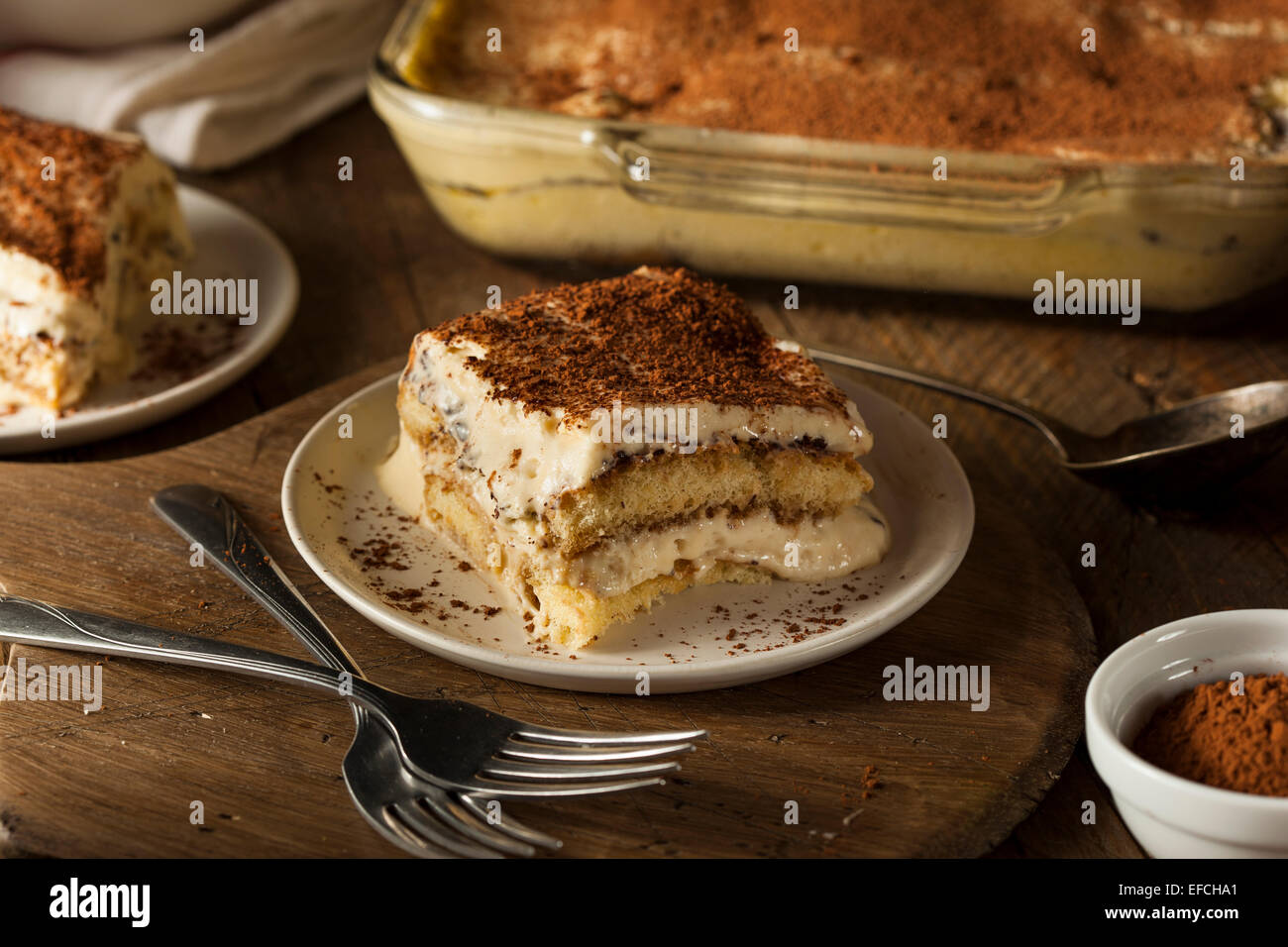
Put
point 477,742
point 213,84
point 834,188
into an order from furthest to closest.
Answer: point 213,84
point 834,188
point 477,742

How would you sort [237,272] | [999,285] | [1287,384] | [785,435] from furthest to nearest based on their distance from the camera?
[237,272]
[999,285]
[1287,384]
[785,435]

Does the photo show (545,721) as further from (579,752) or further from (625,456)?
(625,456)

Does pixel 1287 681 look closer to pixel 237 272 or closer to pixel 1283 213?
pixel 1283 213

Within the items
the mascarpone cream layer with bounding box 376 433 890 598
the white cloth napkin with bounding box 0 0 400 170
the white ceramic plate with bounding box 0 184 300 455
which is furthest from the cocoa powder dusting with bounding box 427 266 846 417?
the white cloth napkin with bounding box 0 0 400 170

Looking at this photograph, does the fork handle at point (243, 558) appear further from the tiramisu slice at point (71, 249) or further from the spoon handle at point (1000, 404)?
the spoon handle at point (1000, 404)

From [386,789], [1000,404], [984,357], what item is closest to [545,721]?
[386,789]

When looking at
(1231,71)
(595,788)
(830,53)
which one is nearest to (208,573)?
(595,788)
